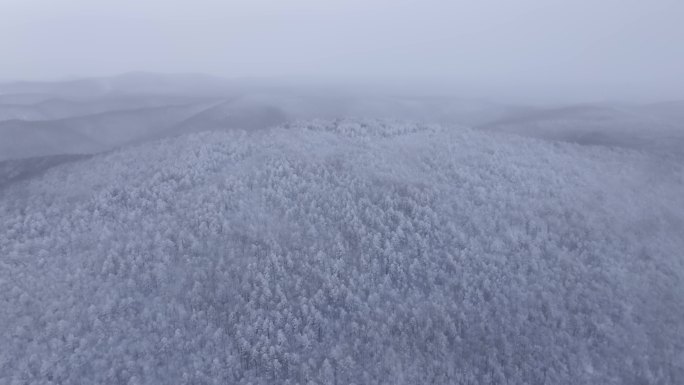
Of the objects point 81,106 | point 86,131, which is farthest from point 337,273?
point 81,106

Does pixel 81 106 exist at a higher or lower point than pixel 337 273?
higher

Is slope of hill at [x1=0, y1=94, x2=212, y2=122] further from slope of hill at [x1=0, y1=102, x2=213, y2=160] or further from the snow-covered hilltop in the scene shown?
the snow-covered hilltop

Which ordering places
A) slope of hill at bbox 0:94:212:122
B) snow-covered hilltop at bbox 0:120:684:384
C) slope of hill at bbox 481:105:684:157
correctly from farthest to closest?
slope of hill at bbox 0:94:212:122 → slope of hill at bbox 481:105:684:157 → snow-covered hilltop at bbox 0:120:684:384

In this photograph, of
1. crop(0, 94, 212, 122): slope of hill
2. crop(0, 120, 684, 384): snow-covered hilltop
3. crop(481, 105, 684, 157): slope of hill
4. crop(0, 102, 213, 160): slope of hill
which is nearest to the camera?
crop(0, 120, 684, 384): snow-covered hilltop

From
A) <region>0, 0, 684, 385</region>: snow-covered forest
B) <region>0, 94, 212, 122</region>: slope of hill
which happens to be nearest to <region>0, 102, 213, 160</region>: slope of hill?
<region>0, 94, 212, 122</region>: slope of hill

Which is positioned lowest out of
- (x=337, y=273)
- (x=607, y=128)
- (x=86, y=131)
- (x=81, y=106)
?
(x=86, y=131)

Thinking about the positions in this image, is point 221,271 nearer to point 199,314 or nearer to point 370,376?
point 199,314

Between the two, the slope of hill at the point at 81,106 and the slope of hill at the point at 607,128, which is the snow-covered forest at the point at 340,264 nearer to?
the slope of hill at the point at 607,128

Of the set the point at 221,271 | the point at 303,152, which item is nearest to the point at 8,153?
the point at 303,152

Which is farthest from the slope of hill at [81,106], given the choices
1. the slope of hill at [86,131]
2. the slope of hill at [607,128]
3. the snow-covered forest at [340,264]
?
the slope of hill at [607,128]

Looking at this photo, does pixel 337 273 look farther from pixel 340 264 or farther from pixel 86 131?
pixel 86 131
